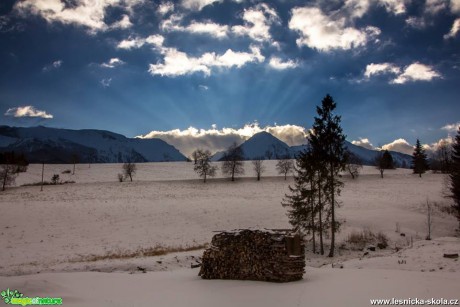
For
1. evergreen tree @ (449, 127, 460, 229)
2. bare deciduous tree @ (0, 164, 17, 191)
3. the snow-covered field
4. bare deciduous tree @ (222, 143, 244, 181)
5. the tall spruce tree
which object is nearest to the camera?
the snow-covered field

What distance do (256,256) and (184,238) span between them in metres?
26.2

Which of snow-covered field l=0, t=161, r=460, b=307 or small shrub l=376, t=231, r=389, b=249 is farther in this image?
small shrub l=376, t=231, r=389, b=249

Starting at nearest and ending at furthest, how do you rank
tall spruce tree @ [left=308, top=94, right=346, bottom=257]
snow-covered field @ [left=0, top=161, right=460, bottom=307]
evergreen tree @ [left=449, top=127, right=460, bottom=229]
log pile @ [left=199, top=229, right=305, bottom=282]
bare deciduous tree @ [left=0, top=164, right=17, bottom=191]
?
snow-covered field @ [left=0, top=161, right=460, bottom=307], log pile @ [left=199, top=229, right=305, bottom=282], tall spruce tree @ [left=308, top=94, right=346, bottom=257], evergreen tree @ [left=449, top=127, right=460, bottom=229], bare deciduous tree @ [left=0, top=164, right=17, bottom=191]

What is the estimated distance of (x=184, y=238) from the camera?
40344mm

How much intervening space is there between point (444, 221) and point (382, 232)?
13.0m

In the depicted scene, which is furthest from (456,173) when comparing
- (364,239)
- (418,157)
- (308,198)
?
(418,157)

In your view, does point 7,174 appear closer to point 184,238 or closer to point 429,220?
point 184,238

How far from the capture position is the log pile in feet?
48.9

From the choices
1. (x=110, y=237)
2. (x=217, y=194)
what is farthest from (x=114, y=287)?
(x=217, y=194)

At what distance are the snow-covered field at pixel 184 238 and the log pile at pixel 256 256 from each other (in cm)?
81

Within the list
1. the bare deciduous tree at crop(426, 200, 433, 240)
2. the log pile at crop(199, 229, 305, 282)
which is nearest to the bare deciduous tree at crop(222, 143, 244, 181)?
the bare deciduous tree at crop(426, 200, 433, 240)

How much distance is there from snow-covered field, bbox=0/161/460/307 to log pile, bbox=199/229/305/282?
0.81 metres

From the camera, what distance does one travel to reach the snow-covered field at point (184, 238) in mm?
11836

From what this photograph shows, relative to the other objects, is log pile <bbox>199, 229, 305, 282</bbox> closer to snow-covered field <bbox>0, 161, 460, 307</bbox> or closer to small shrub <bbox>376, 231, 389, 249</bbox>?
snow-covered field <bbox>0, 161, 460, 307</bbox>
